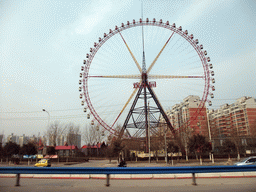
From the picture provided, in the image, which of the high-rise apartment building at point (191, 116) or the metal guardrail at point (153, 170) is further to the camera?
the high-rise apartment building at point (191, 116)

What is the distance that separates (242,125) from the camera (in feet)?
380

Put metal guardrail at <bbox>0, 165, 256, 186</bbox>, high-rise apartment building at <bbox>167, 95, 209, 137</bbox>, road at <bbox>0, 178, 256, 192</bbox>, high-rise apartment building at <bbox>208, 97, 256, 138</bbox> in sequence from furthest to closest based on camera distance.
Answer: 1. high-rise apartment building at <bbox>208, 97, 256, 138</bbox>
2. high-rise apartment building at <bbox>167, 95, 209, 137</bbox>
3. metal guardrail at <bbox>0, 165, 256, 186</bbox>
4. road at <bbox>0, 178, 256, 192</bbox>

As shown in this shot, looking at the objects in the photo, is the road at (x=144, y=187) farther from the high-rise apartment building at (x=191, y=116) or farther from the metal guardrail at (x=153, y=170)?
the high-rise apartment building at (x=191, y=116)

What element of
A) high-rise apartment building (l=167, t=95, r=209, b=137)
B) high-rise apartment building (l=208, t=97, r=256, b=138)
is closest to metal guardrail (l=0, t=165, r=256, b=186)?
high-rise apartment building (l=167, t=95, r=209, b=137)

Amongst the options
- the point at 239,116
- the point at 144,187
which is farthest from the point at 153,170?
the point at 239,116

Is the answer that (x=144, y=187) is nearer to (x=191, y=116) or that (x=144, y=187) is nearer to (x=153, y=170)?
(x=153, y=170)

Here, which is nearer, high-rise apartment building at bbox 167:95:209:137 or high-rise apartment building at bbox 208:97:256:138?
high-rise apartment building at bbox 167:95:209:137

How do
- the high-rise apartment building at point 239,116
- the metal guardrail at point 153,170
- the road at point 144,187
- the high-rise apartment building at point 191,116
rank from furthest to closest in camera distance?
1. the high-rise apartment building at point 239,116
2. the high-rise apartment building at point 191,116
3. the metal guardrail at point 153,170
4. the road at point 144,187

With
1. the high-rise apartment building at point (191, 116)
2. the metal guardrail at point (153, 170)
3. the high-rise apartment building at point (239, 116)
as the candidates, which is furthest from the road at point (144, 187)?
the high-rise apartment building at point (239, 116)

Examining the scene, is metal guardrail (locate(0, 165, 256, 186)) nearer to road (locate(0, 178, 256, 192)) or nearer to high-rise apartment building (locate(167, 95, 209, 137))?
road (locate(0, 178, 256, 192))

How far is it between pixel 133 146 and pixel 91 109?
1024 inches

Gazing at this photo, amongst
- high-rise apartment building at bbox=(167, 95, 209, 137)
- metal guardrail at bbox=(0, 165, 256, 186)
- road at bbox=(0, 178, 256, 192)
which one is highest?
high-rise apartment building at bbox=(167, 95, 209, 137)

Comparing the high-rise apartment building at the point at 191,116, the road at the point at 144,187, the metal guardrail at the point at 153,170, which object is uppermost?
the high-rise apartment building at the point at 191,116

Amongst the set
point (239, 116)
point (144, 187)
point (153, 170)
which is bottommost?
point (144, 187)
